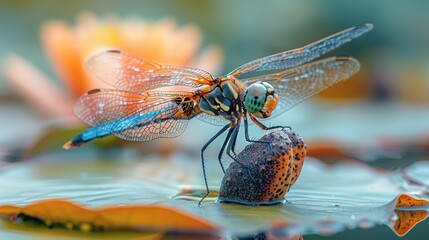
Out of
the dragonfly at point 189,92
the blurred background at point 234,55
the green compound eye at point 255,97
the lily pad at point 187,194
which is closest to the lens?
the lily pad at point 187,194

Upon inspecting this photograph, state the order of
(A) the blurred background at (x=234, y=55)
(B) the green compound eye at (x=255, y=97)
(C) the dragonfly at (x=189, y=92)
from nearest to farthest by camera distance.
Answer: (B) the green compound eye at (x=255, y=97) → (C) the dragonfly at (x=189, y=92) → (A) the blurred background at (x=234, y=55)

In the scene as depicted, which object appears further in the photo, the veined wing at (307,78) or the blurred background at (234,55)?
the blurred background at (234,55)

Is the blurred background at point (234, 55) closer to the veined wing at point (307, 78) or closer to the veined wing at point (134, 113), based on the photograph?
the veined wing at point (307, 78)

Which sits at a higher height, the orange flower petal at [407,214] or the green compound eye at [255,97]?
the green compound eye at [255,97]

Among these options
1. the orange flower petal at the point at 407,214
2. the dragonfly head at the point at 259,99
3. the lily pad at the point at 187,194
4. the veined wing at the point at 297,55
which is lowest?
the orange flower petal at the point at 407,214

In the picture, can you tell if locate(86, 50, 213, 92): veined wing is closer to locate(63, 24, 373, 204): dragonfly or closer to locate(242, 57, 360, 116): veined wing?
locate(63, 24, 373, 204): dragonfly

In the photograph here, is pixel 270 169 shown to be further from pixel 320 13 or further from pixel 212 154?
pixel 320 13

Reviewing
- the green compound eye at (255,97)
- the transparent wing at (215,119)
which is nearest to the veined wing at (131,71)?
the transparent wing at (215,119)

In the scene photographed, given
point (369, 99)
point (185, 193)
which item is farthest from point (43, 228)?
point (369, 99)
